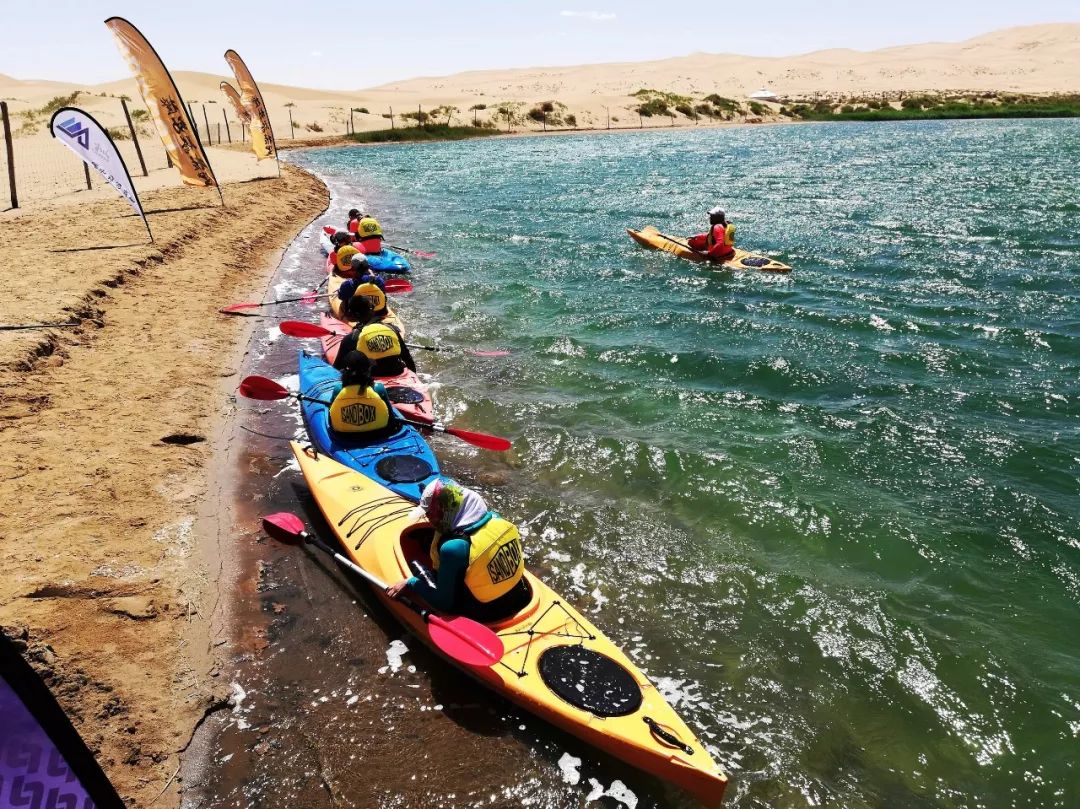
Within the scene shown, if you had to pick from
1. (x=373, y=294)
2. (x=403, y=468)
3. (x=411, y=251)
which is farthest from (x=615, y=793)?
(x=411, y=251)

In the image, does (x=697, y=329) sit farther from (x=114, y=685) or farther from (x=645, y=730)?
(x=114, y=685)

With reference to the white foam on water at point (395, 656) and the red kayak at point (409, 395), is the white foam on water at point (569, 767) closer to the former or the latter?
the white foam on water at point (395, 656)

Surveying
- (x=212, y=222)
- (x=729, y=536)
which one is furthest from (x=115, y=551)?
(x=212, y=222)

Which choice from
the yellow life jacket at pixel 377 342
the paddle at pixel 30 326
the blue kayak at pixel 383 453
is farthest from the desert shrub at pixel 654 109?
the blue kayak at pixel 383 453

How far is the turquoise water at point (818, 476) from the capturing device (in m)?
5.18

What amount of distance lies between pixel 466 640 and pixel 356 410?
3605 millimetres

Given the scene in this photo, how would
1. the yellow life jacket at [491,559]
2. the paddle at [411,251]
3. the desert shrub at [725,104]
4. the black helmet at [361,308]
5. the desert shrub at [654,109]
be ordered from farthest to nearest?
the desert shrub at [725,104] → the desert shrub at [654,109] → the paddle at [411,251] → the black helmet at [361,308] → the yellow life jacket at [491,559]

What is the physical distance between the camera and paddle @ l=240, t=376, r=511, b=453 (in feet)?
27.2

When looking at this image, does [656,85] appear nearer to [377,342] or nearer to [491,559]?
[377,342]

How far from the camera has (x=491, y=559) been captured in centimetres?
535

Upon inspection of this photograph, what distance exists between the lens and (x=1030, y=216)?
2020cm

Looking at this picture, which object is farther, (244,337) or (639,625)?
(244,337)

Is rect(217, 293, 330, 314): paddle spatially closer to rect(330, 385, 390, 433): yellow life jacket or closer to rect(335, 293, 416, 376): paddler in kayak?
rect(335, 293, 416, 376): paddler in kayak

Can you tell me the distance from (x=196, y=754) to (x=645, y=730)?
3.13 meters
